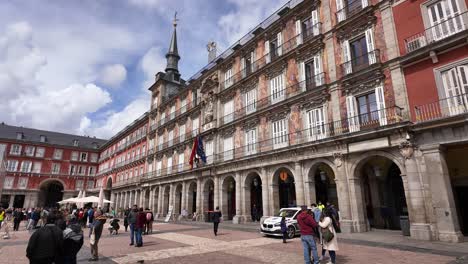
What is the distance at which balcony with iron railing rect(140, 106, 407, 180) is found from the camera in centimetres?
1370

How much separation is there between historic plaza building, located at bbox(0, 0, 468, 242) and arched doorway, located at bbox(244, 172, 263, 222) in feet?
0.41

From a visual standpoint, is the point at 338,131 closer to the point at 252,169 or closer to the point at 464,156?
the point at 464,156

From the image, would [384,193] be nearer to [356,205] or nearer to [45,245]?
[356,205]

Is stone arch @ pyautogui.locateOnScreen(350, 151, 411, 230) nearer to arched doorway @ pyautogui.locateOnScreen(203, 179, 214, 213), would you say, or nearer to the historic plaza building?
the historic plaza building

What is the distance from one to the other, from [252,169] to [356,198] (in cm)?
829

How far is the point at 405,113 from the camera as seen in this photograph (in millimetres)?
13180

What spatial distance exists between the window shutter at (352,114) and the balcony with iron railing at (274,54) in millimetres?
5463

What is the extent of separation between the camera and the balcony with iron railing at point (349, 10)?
16.1m

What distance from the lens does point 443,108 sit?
11.9 metres

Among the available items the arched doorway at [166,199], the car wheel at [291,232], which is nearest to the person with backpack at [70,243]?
the car wheel at [291,232]

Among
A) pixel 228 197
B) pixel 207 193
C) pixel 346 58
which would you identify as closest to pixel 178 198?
pixel 207 193

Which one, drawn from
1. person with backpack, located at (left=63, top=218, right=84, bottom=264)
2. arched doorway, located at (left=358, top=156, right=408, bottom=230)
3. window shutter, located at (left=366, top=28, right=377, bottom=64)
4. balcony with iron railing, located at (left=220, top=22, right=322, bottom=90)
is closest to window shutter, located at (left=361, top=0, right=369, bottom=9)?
window shutter, located at (left=366, top=28, right=377, bottom=64)

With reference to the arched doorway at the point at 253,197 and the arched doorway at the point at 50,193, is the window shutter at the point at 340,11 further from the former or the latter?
the arched doorway at the point at 50,193

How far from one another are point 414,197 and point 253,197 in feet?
43.8
